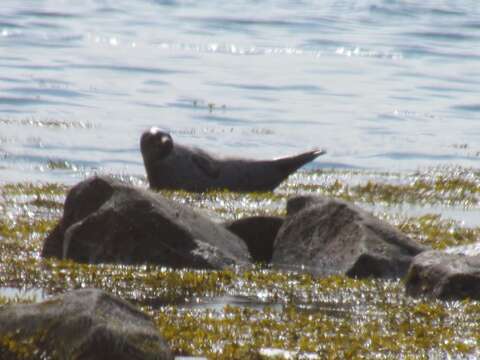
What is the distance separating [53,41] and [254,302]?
27.7 metres

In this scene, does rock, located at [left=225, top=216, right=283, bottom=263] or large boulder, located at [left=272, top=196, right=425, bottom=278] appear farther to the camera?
rock, located at [left=225, top=216, right=283, bottom=263]

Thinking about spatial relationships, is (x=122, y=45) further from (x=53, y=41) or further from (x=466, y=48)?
(x=466, y=48)

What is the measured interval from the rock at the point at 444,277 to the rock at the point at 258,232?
6.24ft

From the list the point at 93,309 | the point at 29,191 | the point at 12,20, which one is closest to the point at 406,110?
the point at 29,191

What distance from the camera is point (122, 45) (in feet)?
119

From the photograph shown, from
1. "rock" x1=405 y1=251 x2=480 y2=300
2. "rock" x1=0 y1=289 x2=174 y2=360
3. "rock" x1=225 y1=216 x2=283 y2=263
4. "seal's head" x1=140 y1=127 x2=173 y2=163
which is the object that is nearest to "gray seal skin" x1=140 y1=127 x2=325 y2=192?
"seal's head" x1=140 y1=127 x2=173 y2=163

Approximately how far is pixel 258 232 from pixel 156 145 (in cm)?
433

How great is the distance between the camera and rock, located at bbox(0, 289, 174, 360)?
6891mm

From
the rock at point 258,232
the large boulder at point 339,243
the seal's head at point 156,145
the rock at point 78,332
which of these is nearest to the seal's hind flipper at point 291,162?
the seal's head at point 156,145

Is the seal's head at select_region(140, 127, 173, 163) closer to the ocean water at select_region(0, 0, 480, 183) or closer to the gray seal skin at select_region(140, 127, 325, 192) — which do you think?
the gray seal skin at select_region(140, 127, 325, 192)

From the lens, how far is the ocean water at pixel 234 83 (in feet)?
69.3

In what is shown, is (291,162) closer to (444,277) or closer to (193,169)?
(193,169)

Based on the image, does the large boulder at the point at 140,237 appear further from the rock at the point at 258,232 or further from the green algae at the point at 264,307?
the rock at the point at 258,232

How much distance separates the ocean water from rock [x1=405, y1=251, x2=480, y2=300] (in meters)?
7.61
